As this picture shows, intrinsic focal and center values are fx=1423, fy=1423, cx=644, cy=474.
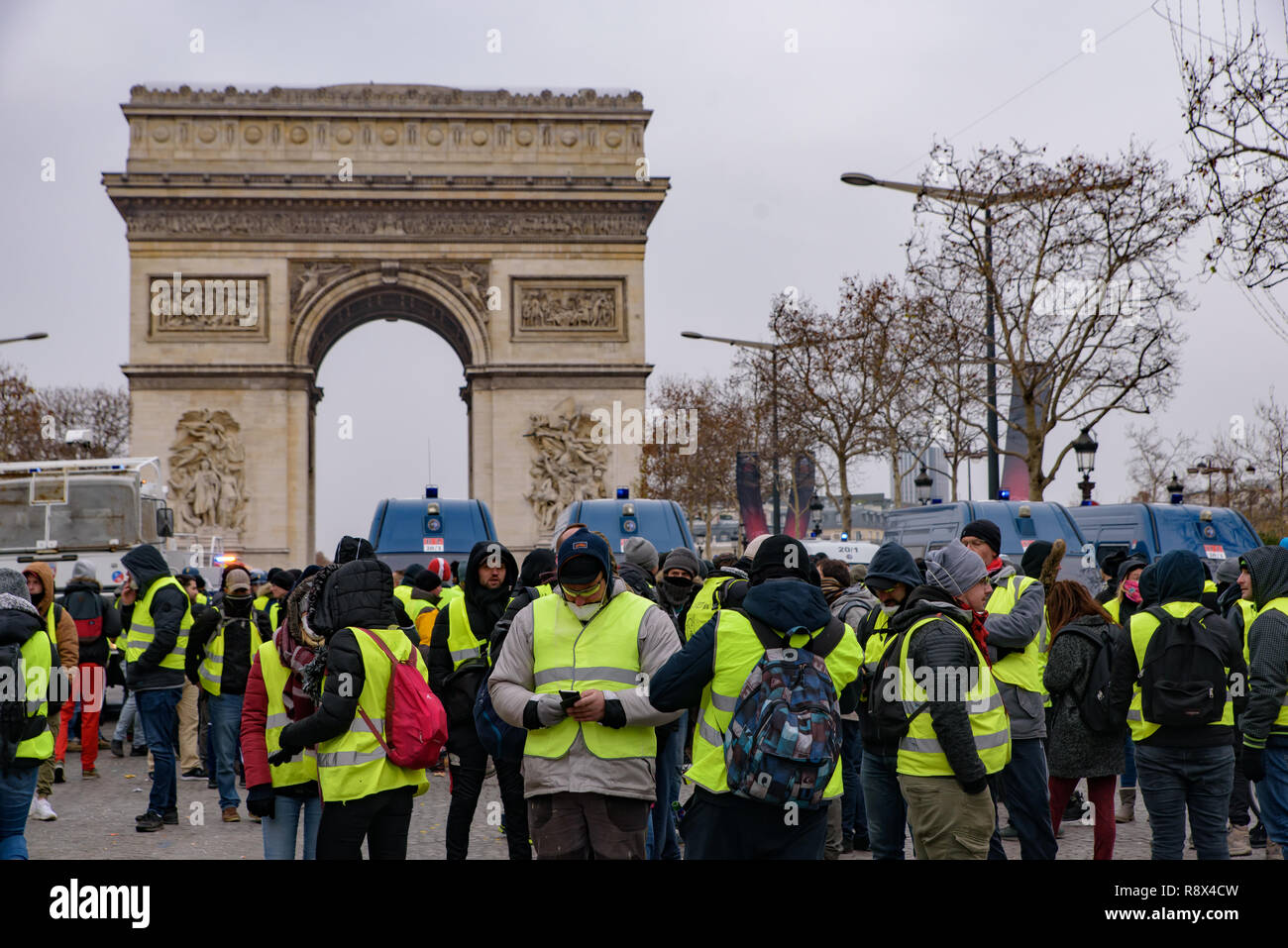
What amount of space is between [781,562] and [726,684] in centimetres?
52

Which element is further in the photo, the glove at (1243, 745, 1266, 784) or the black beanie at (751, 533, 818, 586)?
the glove at (1243, 745, 1266, 784)

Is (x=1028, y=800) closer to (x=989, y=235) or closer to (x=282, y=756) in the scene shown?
(x=282, y=756)

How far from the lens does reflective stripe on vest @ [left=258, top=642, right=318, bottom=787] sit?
19.8 feet

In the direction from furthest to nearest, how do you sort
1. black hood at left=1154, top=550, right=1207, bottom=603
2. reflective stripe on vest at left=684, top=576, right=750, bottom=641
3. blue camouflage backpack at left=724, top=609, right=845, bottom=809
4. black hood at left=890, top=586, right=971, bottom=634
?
1. reflective stripe on vest at left=684, top=576, right=750, bottom=641
2. black hood at left=1154, top=550, right=1207, bottom=603
3. black hood at left=890, top=586, right=971, bottom=634
4. blue camouflage backpack at left=724, top=609, right=845, bottom=809

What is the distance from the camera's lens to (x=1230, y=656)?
6.91 metres

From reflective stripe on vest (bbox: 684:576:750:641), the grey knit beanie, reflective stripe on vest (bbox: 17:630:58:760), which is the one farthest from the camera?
reflective stripe on vest (bbox: 684:576:750:641)

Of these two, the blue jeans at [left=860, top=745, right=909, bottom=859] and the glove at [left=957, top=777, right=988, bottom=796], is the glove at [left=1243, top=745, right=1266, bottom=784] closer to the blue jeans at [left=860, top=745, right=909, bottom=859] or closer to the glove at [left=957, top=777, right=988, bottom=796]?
the blue jeans at [left=860, top=745, right=909, bottom=859]

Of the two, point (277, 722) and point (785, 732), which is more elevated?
point (785, 732)

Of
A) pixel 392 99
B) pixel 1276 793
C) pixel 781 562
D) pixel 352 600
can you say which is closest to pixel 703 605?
pixel 1276 793

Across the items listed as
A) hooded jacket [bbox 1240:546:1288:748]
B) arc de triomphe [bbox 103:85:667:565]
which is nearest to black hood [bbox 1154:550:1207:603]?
hooded jacket [bbox 1240:546:1288:748]

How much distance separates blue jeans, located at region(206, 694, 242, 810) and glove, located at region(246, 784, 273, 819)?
15.3 ft

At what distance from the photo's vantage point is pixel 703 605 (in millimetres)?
9258
